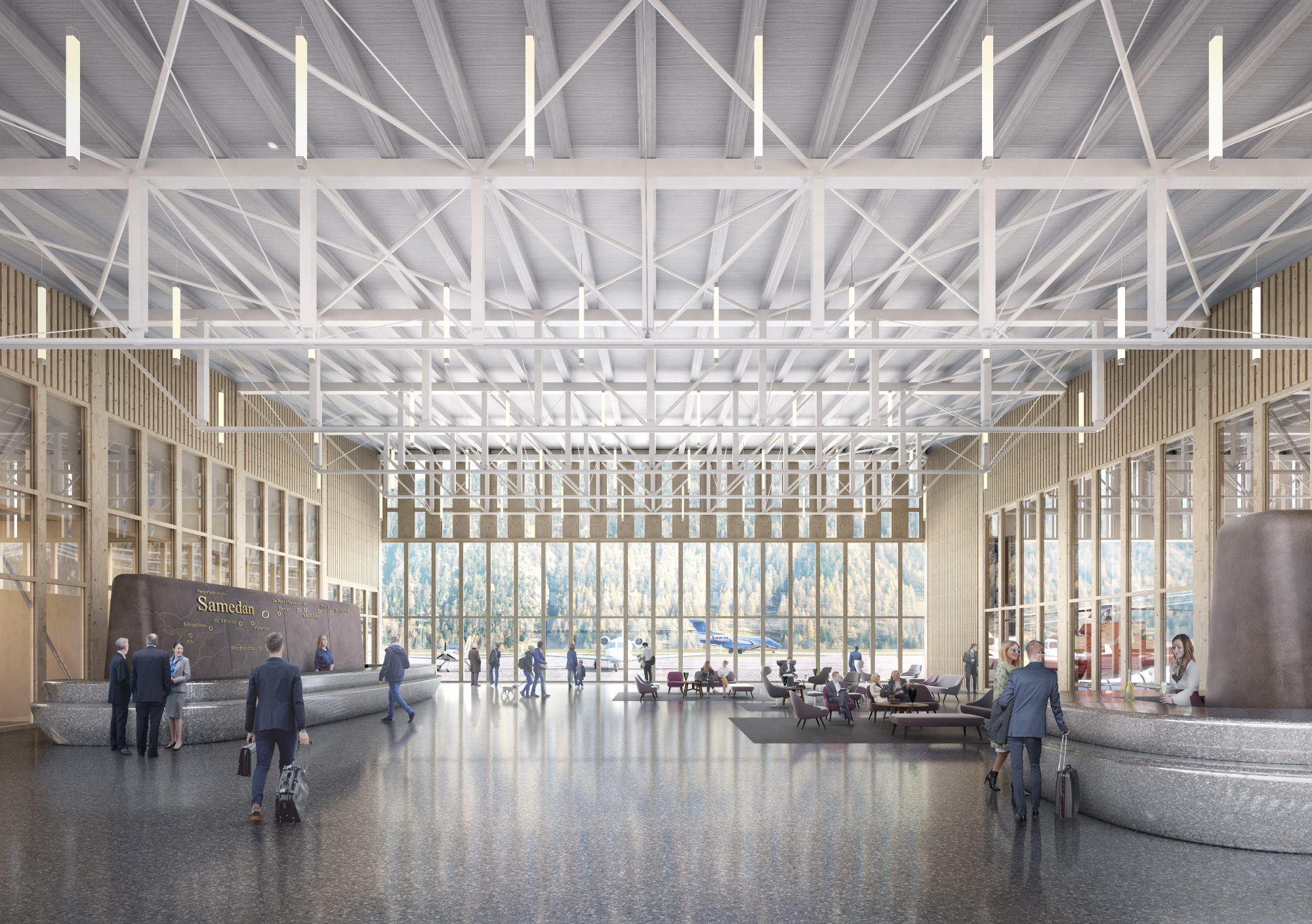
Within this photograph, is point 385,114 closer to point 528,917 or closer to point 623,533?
point 528,917

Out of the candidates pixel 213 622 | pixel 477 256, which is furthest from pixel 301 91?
pixel 213 622

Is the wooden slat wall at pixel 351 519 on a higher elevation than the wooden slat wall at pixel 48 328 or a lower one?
lower

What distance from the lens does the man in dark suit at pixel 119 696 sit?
12.8 meters

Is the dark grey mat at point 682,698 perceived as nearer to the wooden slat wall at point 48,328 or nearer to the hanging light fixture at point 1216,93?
the wooden slat wall at point 48,328

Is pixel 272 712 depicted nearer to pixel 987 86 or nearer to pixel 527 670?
pixel 987 86

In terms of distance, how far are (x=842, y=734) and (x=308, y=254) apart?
10.8 m

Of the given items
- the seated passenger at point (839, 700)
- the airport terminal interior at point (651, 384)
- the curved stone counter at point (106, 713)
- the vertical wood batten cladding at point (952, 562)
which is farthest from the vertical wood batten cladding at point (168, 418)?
the vertical wood batten cladding at point (952, 562)

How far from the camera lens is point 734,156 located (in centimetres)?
1156

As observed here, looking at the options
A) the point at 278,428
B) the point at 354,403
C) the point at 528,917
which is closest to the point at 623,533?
the point at 354,403

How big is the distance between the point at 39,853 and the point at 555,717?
482 inches

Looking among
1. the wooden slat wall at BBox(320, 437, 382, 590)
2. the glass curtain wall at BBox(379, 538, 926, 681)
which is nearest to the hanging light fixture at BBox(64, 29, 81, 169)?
the wooden slat wall at BBox(320, 437, 382, 590)

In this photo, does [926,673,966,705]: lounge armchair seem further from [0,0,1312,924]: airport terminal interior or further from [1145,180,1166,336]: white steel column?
[1145,180,1166,336]: white steel column

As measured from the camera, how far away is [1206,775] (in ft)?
25.1

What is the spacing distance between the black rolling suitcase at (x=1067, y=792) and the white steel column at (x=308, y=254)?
24.5ft
